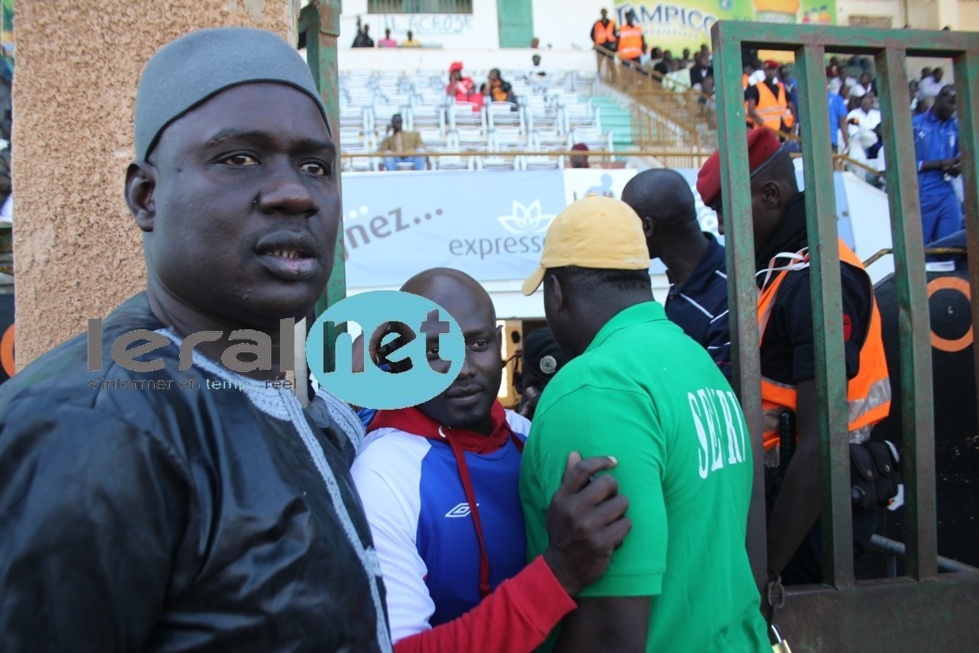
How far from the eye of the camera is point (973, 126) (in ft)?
7.70

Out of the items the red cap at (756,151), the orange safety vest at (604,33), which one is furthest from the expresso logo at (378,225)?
the orange safety vest at (604,33)

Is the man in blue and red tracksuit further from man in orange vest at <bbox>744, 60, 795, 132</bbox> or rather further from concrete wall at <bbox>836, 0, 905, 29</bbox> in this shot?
concrete wall at <bbox>836, 0, 905, 29</bbox>

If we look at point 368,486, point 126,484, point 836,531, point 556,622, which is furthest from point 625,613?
point 836,531

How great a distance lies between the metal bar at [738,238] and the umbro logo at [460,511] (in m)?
0.90

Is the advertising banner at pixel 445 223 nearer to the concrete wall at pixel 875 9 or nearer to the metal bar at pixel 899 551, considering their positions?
the metal bar at pixel 899 551

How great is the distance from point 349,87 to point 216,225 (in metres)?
16.3

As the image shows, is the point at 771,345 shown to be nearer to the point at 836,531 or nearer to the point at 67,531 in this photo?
the point at 836,531

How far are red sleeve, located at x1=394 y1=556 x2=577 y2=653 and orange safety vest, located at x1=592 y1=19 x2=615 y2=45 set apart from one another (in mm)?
17865

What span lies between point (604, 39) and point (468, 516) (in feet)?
58.4

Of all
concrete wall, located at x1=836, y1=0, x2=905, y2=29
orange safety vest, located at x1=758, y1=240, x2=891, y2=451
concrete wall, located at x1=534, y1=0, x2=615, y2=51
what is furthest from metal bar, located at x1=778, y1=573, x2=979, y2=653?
concrete wall, located at x1=836, y1=0, x2=905, y2=29

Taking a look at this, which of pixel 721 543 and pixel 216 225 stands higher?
pixel 216 225

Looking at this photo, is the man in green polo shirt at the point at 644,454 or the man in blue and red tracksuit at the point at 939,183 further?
the man in blue and red tracksuit at the point at 939,183

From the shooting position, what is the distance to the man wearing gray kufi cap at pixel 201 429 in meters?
0.78

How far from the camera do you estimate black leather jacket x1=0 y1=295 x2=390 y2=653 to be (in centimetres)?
77
